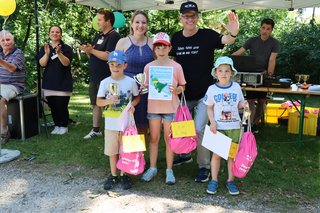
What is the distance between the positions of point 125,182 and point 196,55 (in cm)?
A: 150

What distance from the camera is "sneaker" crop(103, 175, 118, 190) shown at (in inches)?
148

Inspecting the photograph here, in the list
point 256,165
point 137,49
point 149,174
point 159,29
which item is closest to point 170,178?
point 149,174

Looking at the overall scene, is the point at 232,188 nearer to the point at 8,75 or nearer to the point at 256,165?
the point at 256,165

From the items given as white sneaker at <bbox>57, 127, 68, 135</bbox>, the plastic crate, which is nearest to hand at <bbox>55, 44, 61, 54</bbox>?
white sneaker at <bbox>57, 127, 68, 135</bbox>

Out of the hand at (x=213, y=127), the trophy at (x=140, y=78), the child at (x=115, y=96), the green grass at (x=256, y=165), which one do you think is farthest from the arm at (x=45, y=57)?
the hand at (x=213, y=127)

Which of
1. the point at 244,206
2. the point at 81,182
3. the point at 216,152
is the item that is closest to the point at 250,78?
the point at 216,152

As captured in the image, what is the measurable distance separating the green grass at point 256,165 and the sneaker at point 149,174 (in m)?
0.06

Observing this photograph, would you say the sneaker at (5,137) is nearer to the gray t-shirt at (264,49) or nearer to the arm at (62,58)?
the arm at (62,58)

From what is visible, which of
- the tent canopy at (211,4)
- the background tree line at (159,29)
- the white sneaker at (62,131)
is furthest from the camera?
the background tree line at (159,29)

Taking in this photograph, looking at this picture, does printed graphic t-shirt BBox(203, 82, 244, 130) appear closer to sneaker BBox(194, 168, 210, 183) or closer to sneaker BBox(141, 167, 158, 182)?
sneaker BBox(194, 168, 210, 183)

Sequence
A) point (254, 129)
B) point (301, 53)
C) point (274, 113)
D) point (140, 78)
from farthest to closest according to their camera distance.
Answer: point (301, 53), point (274, 113), point (254, 129), point (140, 78)

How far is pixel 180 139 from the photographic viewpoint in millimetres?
3703

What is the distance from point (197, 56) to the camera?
3844mm

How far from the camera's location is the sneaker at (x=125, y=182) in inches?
147
